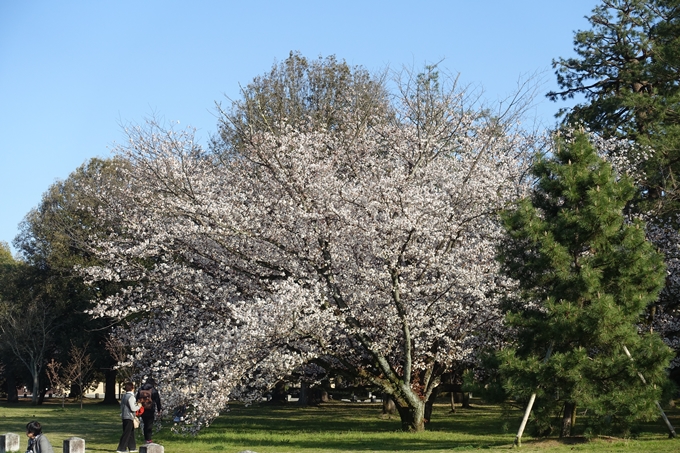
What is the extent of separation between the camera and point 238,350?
52.2 ft

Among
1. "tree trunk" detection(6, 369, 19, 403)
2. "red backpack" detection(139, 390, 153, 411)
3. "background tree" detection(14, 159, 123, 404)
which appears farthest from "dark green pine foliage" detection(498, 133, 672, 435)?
"tree trunk" detection(6, 369, 19, 403)

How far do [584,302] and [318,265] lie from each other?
6.18 meters

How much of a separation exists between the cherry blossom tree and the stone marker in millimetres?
3928

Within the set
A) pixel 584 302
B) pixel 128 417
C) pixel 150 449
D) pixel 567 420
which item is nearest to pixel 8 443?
pixel 128 417

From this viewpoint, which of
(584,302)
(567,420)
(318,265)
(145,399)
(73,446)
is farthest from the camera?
(318,265)

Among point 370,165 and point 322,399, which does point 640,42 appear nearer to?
point 370,165

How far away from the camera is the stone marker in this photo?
42.4ft

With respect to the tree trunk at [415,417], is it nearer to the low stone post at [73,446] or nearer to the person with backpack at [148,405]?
the person with backpack at [148,405]

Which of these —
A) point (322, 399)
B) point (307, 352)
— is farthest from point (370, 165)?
point (322, 399)

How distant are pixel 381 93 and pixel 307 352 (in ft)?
59.4

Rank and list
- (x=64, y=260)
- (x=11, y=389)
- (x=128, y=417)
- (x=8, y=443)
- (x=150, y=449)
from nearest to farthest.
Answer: (x=150, y=449) < (x=8, y=443) < (x=128, y=417) < (x=64, y=260) < (x=11, y=389)

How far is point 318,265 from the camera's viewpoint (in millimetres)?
17391

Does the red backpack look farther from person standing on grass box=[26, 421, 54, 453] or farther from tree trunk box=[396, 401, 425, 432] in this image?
tree trunk box=[396, 401, 425, 432]

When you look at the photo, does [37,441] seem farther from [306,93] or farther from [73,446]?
[306,93]
